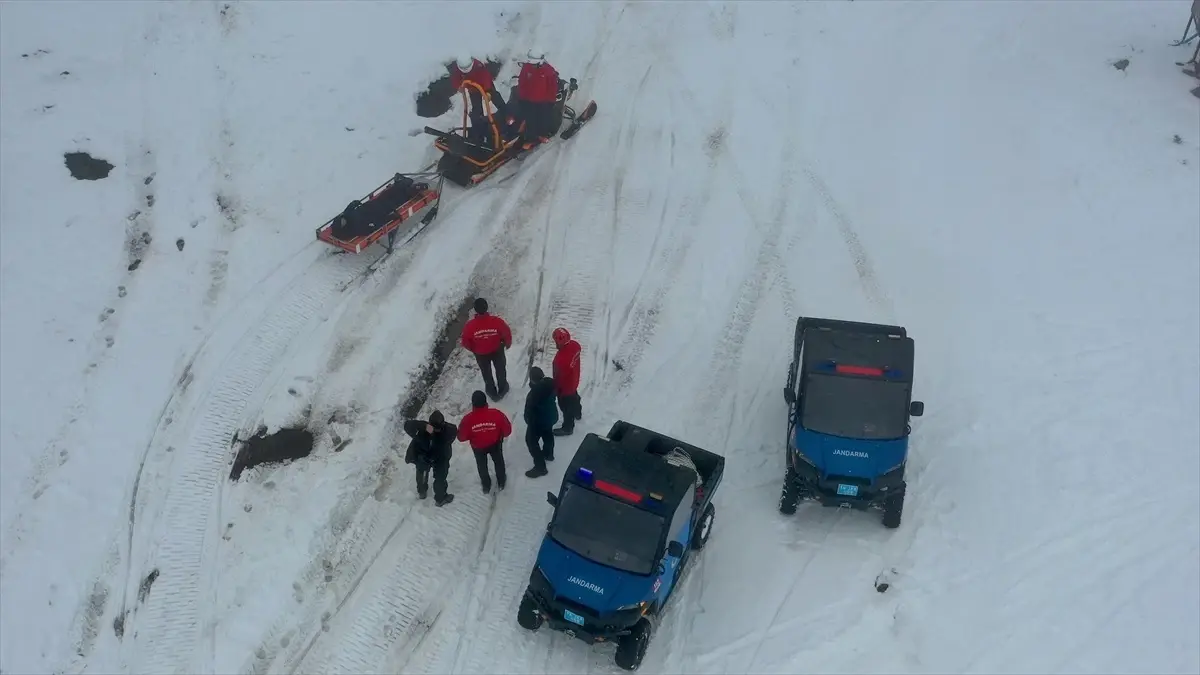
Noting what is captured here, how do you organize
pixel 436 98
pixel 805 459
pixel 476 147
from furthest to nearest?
1. pixel 436 98
2. pixel 476 147
3. pixel 805 459

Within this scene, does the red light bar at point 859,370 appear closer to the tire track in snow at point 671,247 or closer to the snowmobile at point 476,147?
the tire track in snow at point 671,247

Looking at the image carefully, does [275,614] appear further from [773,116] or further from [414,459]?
[773,116]

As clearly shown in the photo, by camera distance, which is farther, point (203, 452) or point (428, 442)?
point (203, 452)

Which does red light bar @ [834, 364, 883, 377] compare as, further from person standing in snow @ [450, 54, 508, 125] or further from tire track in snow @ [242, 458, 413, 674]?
person standing in snow @ [450, 54, 508, 125]

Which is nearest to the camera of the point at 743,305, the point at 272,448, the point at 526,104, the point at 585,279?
the point at 272,448

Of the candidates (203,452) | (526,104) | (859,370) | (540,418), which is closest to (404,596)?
(540,418)

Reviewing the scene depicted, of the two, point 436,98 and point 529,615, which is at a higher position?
point 436,98

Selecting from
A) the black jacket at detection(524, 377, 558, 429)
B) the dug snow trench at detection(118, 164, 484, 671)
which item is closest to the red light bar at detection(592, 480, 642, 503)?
the black jacket at detection(524, 377, 558, 429)

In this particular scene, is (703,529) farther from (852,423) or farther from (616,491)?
(852,423)
